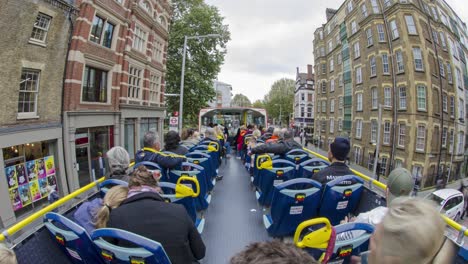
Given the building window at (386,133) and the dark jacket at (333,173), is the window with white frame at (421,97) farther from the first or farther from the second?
the dark jacket at (333,173)

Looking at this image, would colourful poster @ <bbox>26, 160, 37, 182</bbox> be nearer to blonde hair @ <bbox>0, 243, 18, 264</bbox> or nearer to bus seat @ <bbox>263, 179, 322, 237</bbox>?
blonde hair @ <bbox>0, 243, 18, 264</bbox>

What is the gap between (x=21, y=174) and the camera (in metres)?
6.46

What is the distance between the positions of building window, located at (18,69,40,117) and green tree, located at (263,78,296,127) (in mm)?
56461

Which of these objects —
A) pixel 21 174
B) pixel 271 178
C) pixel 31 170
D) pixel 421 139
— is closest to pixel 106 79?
pixel 31 170

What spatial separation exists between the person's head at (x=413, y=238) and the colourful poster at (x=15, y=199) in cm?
747

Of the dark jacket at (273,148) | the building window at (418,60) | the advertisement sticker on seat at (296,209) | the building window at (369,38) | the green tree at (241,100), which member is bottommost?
the advertisement sticker on seat at (296,209)

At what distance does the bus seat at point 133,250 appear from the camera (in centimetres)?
145

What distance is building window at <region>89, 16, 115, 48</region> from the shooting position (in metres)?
9.90

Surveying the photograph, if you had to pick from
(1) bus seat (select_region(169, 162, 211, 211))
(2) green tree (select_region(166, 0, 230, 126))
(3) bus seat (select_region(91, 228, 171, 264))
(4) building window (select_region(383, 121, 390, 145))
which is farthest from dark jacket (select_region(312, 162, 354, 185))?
(2) green tree (select_region(166, 0, 230, 126))

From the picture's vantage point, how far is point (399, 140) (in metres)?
2.91

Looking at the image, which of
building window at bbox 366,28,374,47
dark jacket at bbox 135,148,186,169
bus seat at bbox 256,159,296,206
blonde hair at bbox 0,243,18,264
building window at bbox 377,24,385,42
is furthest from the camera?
bus seat at bbox 256,159,296,206

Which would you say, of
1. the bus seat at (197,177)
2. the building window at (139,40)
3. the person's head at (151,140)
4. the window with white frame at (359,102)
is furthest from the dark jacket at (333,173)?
the building window at (139,40)

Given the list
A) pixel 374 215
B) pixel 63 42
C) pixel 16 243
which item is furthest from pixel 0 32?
pixel 374 215

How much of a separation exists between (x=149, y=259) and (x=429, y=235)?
4.50 ft
